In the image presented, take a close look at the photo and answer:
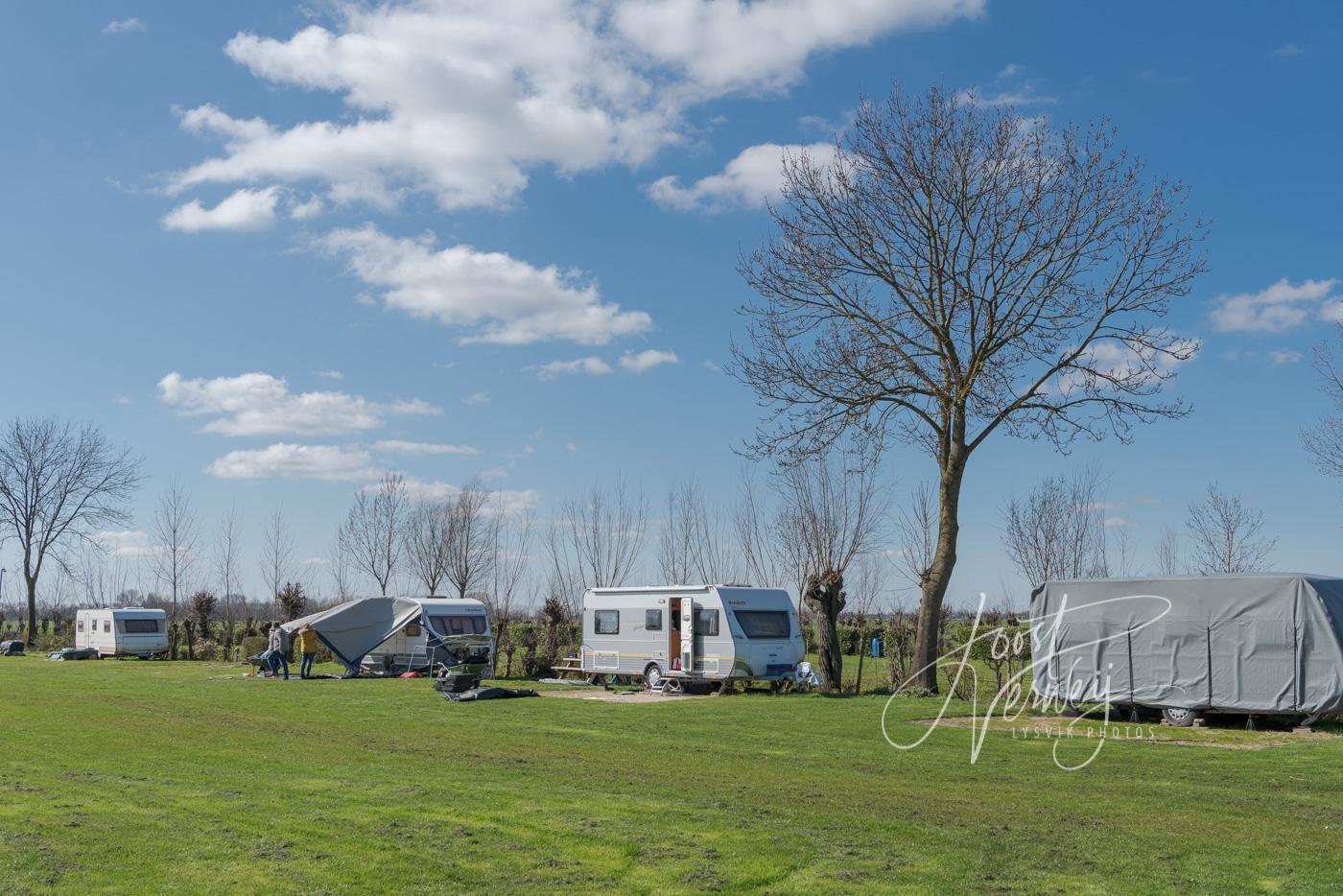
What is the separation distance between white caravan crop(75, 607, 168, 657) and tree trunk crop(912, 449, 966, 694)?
32.6 metres

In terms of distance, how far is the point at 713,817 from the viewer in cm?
931

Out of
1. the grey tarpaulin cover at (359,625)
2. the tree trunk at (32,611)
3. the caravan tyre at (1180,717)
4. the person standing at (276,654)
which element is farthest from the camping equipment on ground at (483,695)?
the tree trunk at (32,611)

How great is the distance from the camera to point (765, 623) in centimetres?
2519

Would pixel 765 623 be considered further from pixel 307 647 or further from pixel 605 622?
pixel 307 647

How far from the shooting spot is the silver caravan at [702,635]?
968 inches

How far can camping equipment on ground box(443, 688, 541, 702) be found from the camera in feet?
73.7

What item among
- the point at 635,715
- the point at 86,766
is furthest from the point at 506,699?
the point at 86,766

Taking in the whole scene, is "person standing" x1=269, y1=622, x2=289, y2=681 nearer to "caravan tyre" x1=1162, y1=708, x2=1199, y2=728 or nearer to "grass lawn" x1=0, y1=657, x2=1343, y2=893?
"grass lawn" x1=0, y1=657, x2=1343, y2=893

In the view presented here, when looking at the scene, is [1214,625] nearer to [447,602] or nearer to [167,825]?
[167,825]

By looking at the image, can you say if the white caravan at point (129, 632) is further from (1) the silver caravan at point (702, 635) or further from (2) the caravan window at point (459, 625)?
(1) the silver caravan at point (702, 635)

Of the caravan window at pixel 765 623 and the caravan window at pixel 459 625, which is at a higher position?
the caravan window at pixel 765 623

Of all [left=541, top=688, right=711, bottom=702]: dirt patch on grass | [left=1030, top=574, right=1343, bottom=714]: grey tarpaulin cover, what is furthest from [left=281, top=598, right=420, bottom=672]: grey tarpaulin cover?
[left=1030, top=574, right=1343, bottom=714]: grey tarpaulin cover

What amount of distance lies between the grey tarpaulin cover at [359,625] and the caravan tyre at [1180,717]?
19.7 meters

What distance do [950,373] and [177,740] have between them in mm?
→ 16579
